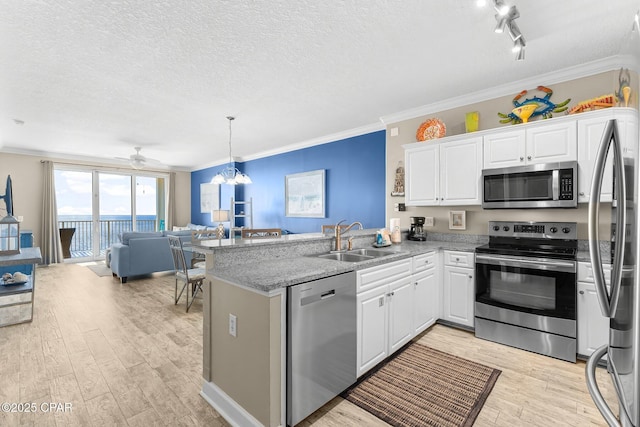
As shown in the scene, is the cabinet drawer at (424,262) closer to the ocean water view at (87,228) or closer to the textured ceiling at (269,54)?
the textured ceiling at (269,54)

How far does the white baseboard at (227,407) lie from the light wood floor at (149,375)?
1.6 inches

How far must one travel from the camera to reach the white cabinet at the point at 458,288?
2980 millimetres

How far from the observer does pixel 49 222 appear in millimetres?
6691

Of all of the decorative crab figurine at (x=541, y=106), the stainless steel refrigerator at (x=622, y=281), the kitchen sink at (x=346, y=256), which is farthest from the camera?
the decorative crab figurine at (x=541, y=106)

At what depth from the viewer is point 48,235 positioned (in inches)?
263

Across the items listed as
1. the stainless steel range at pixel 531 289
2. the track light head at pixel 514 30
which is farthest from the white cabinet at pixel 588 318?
the track light head at pixel 514 30

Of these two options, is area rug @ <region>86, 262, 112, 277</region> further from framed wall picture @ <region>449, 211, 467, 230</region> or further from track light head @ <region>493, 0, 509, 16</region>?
track light head @ <region>493, 0, 509, 16</region>

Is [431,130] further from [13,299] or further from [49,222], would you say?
[49,222]

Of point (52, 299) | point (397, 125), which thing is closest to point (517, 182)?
point (397, 125)

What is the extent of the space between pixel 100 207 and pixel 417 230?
26.3 feet

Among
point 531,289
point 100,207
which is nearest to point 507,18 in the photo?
point 531,289

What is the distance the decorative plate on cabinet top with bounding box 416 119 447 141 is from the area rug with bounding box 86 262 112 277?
623cm

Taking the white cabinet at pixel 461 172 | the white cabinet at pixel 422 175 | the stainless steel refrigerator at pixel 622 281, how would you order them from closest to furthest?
the stainless steel refrigerator at pixel 622 281 < the white cabinet at pixel 461 172 < the white cabinet at pixel 422 175

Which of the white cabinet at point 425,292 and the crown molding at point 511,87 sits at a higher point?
the crown molding at point 511,87
